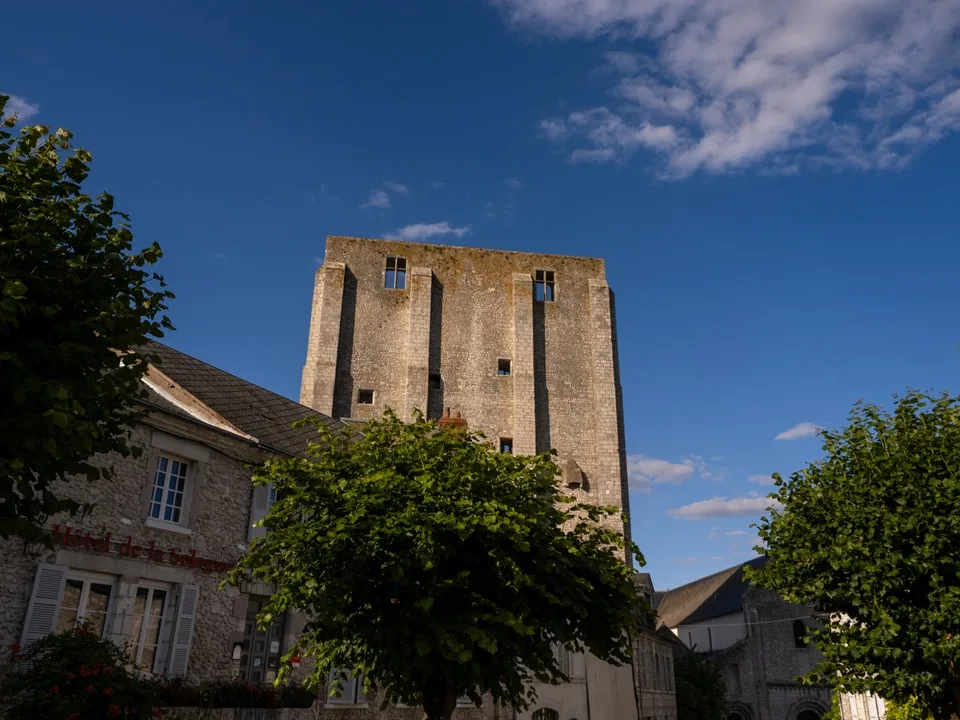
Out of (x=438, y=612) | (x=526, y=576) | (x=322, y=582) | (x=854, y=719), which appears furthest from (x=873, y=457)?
(x=854, y=719)

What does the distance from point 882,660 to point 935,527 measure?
2.21 m

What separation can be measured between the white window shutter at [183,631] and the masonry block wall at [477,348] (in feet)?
67.3

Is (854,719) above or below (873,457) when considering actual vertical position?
below

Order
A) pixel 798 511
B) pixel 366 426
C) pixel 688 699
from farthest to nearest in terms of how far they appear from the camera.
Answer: pixel 688 699
pixel 798 511
pixel 366 426

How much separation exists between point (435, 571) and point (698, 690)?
32273mm

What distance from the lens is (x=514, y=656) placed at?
35.6 feet

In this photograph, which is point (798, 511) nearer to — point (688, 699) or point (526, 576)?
point (526, 576)

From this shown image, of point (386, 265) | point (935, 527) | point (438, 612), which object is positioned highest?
point (386, 265)

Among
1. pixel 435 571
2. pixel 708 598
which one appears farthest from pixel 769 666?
pixel 435 571

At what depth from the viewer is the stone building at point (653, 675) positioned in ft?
94.9

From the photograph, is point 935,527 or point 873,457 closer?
point 935,527

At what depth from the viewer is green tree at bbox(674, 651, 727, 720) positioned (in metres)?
36.9

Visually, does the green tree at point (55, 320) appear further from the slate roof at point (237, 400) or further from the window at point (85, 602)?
the slate roof at point (237, 400)

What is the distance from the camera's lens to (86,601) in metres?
11.8
